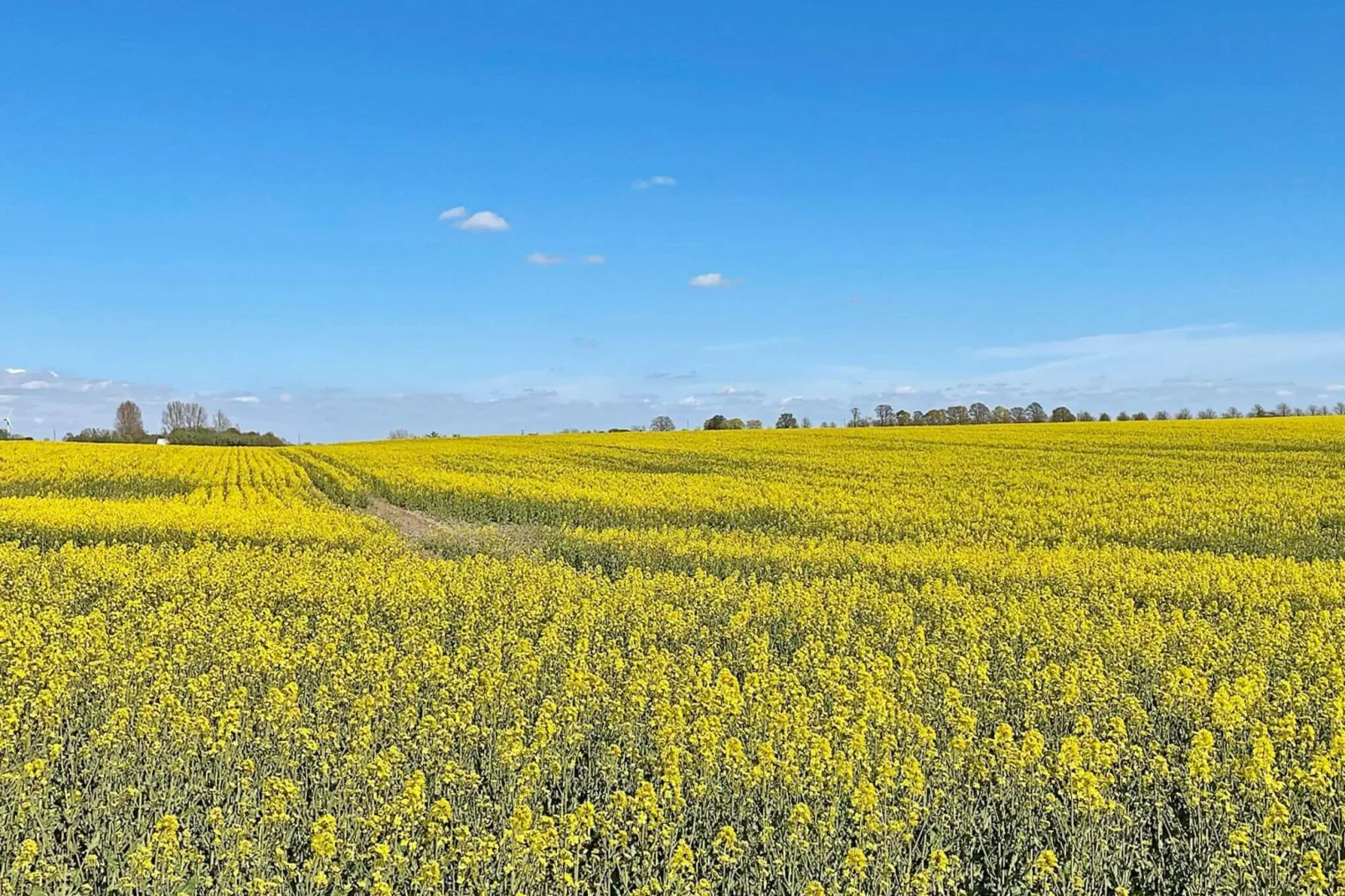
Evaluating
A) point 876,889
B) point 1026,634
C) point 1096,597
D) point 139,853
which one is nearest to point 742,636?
point 1026,634

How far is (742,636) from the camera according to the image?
479 inches

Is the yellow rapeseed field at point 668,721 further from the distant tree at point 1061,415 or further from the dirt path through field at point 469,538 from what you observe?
the distant tree at point 1061,415

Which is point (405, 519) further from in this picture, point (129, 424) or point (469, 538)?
point (129, 424)

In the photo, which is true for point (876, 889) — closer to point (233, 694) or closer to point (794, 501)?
point (233, 694)

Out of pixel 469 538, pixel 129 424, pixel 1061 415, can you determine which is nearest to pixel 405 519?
pixel 469 538

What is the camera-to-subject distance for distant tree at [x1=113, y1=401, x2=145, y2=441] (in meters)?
119

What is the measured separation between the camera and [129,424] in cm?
13588

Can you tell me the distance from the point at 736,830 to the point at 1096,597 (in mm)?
9957

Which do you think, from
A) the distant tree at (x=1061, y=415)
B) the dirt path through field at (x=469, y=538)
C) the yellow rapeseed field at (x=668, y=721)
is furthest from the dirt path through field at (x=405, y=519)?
the distant tree at (x=1061, y=415)

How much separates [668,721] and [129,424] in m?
148

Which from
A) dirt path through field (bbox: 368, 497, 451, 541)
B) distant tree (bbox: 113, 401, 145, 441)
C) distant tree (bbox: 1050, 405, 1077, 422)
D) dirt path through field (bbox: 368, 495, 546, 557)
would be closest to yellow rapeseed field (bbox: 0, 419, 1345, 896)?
dirt path through field (bbox: 368, 495, 546, 557)

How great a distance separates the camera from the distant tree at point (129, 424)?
119 metres

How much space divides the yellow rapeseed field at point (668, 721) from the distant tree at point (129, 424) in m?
112

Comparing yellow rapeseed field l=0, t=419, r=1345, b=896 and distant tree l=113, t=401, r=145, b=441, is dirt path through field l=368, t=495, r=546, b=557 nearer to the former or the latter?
yellow rapeseed field l=0, t=419, r=1345, b=896
